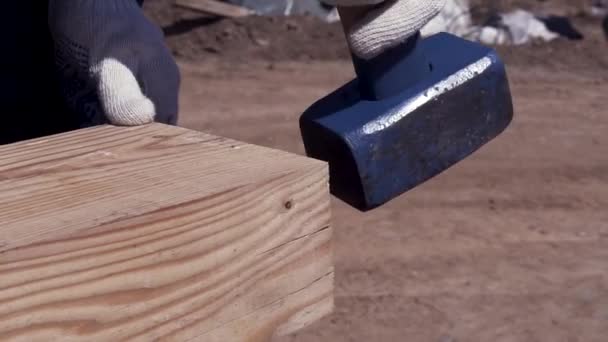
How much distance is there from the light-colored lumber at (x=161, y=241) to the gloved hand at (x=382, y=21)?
7.7 inches

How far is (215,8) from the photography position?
709 centimetres

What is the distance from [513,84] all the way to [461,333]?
2.94m

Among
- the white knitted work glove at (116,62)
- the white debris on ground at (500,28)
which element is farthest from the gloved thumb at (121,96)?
the white debris on ground at (500,28)

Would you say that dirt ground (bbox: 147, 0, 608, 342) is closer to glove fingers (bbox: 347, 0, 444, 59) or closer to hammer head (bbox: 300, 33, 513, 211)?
hammer head (bbox: 300, 33, 513, 211)

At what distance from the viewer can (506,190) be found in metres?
4.63

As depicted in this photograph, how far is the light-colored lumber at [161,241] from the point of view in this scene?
984 millimetres

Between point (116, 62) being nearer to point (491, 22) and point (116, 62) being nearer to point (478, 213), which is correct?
point (478, 213)

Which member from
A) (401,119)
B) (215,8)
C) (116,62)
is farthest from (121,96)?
(215,8)

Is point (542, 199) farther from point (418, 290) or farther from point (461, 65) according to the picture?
point (461, 65)

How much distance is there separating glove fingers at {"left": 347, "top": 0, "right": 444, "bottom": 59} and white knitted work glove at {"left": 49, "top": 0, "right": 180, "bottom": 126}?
1.21 feet

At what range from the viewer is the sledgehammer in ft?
4.50

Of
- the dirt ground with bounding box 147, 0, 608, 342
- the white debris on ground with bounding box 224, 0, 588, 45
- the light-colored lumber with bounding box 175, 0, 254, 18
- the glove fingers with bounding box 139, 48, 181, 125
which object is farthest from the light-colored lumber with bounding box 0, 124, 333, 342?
the light-colored lumber with bounding box 175, 0, 254, 18

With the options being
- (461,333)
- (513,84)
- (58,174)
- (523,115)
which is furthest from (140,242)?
(513,84)

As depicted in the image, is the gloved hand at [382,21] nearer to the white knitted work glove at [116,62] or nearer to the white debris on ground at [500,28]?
the white knitted work glove at [116,62]
